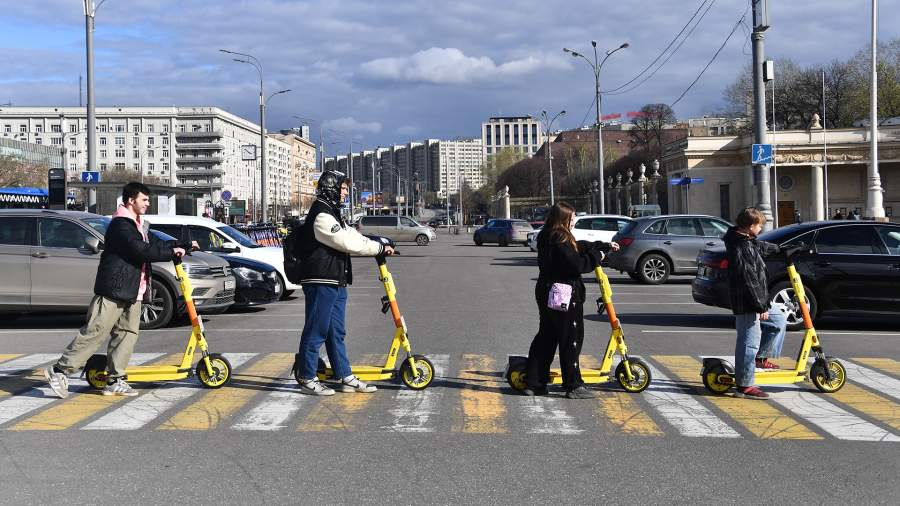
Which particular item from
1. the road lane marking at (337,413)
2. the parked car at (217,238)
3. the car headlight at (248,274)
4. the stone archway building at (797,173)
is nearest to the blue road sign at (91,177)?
the parked car at (217,238)

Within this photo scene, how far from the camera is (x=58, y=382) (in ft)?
25.6

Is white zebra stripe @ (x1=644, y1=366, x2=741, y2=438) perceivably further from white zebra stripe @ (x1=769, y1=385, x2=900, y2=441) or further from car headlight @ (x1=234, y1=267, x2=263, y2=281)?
car headlight @ (x1=234, y1=267, x2=263, y2=281)

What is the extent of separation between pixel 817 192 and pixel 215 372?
194 ft

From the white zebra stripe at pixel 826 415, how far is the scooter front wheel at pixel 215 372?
4.89m

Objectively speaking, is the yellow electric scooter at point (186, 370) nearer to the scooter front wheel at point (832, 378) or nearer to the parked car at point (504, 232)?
the scooter front wheel at point (832, 378)

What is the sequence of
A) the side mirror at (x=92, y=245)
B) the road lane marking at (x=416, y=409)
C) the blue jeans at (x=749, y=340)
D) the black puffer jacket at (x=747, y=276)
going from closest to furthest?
the road lane marking at (x=416, y=409) → the black puffer jacket at (x=747, y=276) → the blue jeans at (x=749, y=340) → the side mirror at (x=92, y=245)

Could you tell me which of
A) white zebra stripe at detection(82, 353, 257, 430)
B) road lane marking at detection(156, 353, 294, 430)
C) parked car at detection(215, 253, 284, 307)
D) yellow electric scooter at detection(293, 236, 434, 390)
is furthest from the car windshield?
yellow electric scooter at detection(293, 236, 434, 390)

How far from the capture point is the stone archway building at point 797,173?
59.8 metres

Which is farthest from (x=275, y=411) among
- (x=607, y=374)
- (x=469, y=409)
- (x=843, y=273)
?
(x=843, y=273)

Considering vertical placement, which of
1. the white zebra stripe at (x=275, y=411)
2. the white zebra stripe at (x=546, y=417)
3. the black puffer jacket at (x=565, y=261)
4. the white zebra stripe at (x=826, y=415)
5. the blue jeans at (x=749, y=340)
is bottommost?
the white zebra stripe at (x=826, y=415)

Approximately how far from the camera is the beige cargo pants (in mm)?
7891

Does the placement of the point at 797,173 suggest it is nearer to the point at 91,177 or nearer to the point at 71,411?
the point at 91,177

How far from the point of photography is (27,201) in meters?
45.9

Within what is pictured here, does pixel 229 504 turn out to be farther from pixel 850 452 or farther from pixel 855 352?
pixel 855 352
